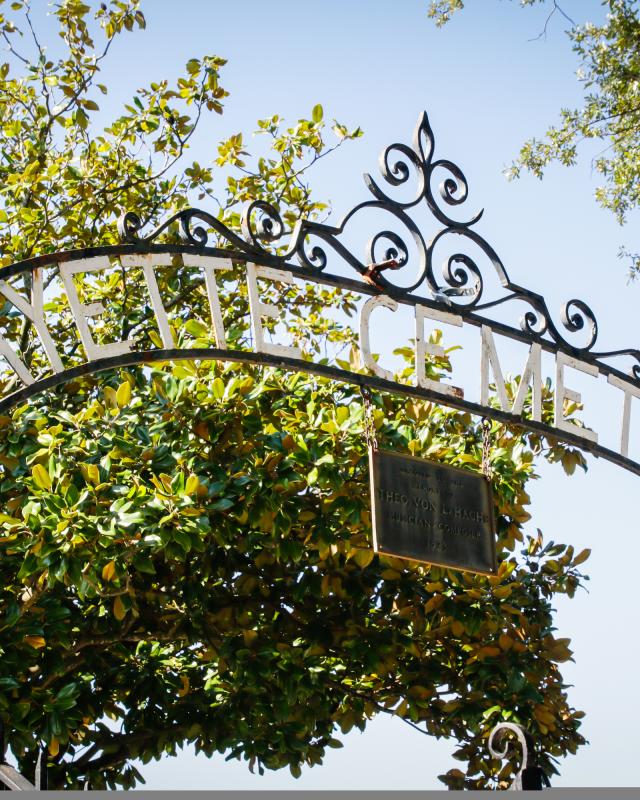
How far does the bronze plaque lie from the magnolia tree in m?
1.35

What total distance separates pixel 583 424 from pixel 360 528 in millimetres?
1656

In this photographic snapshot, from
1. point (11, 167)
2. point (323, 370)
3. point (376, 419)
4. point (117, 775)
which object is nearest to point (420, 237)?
point (323, 370)

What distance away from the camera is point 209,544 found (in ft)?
23.0

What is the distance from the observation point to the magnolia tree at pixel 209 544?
6.38 metres

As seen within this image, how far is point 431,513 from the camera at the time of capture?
195 inches

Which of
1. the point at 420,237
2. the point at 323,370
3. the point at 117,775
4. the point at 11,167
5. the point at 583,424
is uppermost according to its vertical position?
the point at 11,167

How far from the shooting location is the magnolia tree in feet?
20.9

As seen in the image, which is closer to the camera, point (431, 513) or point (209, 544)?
point (431, 513)

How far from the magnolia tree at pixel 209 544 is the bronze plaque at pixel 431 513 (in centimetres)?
135

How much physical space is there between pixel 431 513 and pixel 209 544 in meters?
2.39

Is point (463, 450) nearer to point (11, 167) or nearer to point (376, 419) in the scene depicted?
point (376, 419)

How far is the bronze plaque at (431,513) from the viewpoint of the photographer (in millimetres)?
4773

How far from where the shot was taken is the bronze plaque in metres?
4.77

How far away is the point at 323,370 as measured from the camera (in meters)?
4.94
